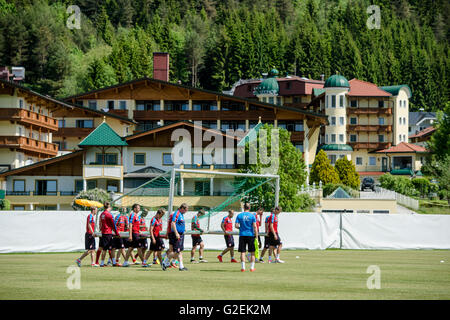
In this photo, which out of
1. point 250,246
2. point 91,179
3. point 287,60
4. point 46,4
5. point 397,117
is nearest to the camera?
point 250,246

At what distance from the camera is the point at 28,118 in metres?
73.5

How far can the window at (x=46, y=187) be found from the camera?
69500mm

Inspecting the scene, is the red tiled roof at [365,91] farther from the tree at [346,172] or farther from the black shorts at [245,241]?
the black shorts at [245,241]

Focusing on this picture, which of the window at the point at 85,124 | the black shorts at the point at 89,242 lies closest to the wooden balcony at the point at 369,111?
the window at the point at 85,124

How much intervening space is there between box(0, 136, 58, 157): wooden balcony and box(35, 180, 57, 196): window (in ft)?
15.6

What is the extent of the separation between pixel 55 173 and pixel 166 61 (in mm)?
25936

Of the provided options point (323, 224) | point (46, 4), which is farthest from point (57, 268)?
point (46, 4)

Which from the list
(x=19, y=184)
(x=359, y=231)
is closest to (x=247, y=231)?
(x=359, y=231)

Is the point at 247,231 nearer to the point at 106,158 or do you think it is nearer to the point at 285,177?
the point at 285,177

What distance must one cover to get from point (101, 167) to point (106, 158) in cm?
178

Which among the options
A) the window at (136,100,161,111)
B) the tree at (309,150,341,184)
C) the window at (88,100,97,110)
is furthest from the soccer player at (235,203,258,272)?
the window at (88,100,97,110)

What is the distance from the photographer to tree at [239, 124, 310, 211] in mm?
58597

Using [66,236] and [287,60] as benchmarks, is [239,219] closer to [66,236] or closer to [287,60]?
[66,236]

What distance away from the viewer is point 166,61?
3565 inches
